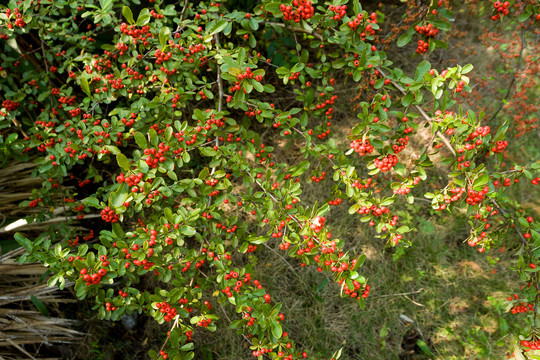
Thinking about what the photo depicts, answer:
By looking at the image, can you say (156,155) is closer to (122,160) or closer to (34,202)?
(122,160)

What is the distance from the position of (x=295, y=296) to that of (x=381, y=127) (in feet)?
5.84

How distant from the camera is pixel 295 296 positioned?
291 cm

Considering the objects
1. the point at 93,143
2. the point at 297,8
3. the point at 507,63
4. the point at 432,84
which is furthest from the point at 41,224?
the point at 507,63

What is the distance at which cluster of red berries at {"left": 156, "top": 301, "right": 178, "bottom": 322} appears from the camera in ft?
5.61

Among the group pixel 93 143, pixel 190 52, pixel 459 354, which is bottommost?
pixel 459 354

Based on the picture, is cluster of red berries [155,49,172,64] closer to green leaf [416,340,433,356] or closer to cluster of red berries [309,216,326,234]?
cluster of red berries [309,216,326,234]

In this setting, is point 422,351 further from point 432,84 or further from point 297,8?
point 297,8

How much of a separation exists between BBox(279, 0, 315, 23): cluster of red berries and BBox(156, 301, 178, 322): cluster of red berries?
156 cm

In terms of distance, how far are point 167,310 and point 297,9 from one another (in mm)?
1624

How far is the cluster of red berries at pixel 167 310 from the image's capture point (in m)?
1.71

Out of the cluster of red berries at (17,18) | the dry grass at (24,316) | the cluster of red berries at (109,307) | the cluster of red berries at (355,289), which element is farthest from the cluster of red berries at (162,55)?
the dry grass at (24,316)

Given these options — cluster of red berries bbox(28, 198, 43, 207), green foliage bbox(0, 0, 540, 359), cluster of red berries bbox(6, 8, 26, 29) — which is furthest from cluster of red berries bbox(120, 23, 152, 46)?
cluster of red berries bbox(28, 198, 43, 207)

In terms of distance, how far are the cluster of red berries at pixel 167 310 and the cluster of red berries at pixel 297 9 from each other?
1558 millimetres

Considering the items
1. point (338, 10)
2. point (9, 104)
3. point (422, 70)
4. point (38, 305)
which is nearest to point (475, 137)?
point (422, 70)
